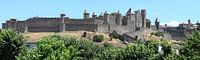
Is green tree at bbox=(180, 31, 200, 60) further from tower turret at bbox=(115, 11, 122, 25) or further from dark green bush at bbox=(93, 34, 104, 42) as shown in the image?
tower turret at bbox=(115, 11, 122, 25)

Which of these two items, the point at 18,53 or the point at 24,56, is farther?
the point at 18,53

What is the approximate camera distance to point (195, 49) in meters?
60.1

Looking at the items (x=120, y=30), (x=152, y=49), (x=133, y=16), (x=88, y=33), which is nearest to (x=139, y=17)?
(x=133, y=16)

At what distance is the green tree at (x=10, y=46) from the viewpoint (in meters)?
61.0

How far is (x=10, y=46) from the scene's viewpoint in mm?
61125

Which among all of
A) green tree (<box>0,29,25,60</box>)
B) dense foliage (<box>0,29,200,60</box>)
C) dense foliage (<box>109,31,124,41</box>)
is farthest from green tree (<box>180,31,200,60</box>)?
dense foliage (<box>109,31,124,41</box>)

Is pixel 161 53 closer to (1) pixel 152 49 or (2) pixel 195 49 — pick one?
(1) pixel 152 49

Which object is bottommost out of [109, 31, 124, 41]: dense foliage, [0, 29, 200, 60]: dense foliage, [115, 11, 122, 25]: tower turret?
[109, 31, 124, 41]: dense foliage

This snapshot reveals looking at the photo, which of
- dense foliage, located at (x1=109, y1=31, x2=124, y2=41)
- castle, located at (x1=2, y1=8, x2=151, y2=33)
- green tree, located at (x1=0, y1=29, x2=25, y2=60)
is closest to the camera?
green tree, located at (x1=0, y1=29, x2=25, y2=60)

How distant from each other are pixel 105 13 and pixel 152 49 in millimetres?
117209

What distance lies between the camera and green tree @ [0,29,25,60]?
61.0 m

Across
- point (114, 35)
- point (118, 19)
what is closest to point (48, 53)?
point (114, 35)

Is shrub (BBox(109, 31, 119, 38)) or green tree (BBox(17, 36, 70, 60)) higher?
green tree (BBox(17, 36, 70, 60))

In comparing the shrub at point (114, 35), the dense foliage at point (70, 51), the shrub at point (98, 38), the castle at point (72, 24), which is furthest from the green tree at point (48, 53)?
the castle at point (72, 24)
